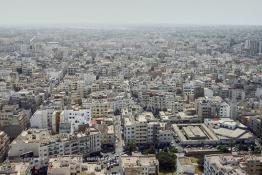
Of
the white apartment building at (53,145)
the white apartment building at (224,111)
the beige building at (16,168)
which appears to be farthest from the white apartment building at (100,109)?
the beige building at (16,168)

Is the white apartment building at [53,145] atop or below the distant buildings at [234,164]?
below

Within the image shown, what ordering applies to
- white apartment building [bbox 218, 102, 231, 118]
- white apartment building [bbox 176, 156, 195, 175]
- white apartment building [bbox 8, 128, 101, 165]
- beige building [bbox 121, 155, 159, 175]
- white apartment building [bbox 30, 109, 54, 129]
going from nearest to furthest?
1. white apartment building [bbox 176, 156, 195, 175]
2. beige building [bbox 121, 155, 159, 175]
3. white apartment building [bbox 8, 128, 101, 165]
4. white apartment building [bbox 30, 109, 54, 129]
5. white apartment building [bbox 218, 102, 231, 118]

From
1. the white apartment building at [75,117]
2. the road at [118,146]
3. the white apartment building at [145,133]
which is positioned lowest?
the road at [118,146]

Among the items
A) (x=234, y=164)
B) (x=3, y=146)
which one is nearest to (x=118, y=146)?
(x=3, y=146)

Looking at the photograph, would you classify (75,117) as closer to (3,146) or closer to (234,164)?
(3,146)

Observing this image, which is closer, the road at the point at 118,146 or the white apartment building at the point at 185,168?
the white apartment building at the point at 185,168

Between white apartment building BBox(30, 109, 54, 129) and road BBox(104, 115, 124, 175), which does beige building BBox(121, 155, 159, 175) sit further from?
white apartment building BBox(30, 109, 54, 129)

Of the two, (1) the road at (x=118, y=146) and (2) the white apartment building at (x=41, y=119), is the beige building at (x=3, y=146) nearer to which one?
(2) the white apartment building at (x=41, y=119)

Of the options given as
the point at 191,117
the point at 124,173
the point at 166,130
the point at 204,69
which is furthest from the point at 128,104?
the point at 204,69

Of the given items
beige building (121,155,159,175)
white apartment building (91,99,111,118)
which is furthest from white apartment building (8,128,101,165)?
white apartment building (91,99,111,118)
